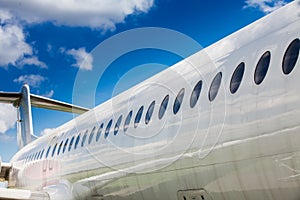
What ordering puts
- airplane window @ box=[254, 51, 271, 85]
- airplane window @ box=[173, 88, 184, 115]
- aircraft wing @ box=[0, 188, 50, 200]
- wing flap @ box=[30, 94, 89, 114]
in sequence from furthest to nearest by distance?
wing flap @ box=[30, 94, 89, 114] → aircraft wing @ box=[0, 188, 50, 200] → airplane window @ box=[173, 88, 184, 115] → airplane window @ box=[254, 51, 271, 85]

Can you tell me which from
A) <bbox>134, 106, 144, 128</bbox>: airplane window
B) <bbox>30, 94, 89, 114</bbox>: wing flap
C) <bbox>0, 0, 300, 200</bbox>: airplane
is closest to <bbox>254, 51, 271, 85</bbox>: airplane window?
<bbox>0, 0, 300, 200</bbox>: airplane

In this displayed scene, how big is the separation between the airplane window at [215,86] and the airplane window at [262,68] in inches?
32.3

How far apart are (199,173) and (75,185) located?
19.7 feet

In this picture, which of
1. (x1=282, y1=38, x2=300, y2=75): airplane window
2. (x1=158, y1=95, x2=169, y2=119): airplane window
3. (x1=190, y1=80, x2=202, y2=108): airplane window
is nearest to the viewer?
(x1=282, y1=38, x2=300, y2=75): airplane window

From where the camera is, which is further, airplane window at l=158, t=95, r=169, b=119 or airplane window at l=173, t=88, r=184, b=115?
airplane window at l=158, t=95, r=169, b=119

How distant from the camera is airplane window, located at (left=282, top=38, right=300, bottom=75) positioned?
476 cm

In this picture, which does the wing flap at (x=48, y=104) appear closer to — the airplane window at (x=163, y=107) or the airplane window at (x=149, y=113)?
the airplane window at (x=149, y=113)

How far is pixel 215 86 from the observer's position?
6.19 metres

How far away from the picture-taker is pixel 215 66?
6.48 m

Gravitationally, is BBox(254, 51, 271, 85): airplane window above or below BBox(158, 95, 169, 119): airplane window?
below

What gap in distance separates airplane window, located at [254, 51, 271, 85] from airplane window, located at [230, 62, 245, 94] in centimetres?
31

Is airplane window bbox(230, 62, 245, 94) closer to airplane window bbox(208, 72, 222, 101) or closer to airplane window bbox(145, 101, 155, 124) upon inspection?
airplane window bbox(208, 72, 222, 101)

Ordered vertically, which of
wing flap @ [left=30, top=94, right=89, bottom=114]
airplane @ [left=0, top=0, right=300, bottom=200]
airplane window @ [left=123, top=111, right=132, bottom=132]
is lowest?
airplane @ [left=0, top=0, right=300, bottom=200]

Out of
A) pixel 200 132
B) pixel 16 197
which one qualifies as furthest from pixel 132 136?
pixel 16 197
